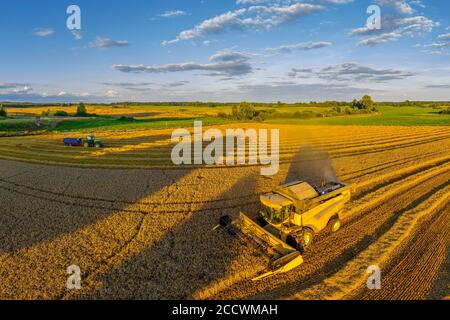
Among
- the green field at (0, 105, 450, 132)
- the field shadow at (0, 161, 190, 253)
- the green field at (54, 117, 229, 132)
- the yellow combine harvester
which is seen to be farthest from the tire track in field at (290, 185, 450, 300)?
the green field at (54, 117, 229, 132)

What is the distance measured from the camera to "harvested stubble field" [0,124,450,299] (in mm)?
8812

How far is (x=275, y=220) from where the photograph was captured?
10.2m

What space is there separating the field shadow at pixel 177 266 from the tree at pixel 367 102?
125762mm

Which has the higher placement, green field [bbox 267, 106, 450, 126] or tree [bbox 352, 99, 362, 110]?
tree [bbox 352, 99, 362, 110]

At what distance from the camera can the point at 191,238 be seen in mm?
11812

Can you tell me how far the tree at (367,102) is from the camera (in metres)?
120

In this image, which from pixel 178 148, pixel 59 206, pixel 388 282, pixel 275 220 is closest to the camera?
pixel 388 282

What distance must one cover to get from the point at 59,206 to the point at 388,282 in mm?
16125

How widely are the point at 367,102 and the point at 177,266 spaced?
131m

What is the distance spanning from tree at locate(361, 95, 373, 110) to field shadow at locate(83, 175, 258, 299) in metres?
126

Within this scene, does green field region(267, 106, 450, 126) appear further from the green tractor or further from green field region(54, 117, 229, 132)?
the green tractor

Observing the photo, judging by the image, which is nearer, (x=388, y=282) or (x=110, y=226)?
(x=388, y=282)
